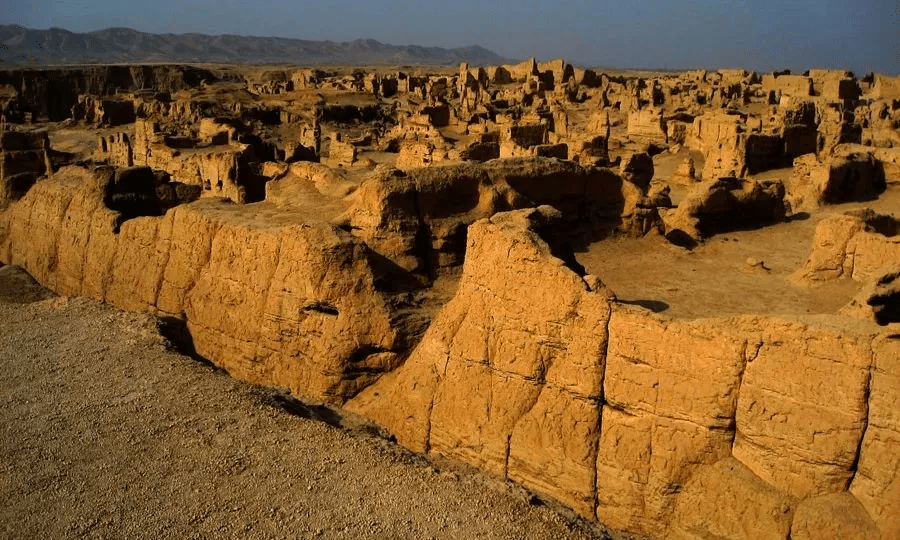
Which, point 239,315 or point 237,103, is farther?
point 237,103

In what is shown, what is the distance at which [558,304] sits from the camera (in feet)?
29.8

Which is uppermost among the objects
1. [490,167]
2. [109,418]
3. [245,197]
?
[490,167]

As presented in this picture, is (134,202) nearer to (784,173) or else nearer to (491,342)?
(491,342)

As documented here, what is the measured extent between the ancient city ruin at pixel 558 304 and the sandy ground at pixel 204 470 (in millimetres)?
776

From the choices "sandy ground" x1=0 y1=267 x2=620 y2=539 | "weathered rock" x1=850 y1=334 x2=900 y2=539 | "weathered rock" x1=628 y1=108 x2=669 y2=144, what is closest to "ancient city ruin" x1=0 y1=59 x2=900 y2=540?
"weathered rock" x1=850 y1=334 x2=900 y2=539

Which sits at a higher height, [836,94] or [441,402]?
[836,94]

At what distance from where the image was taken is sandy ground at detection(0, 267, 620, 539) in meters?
8.24

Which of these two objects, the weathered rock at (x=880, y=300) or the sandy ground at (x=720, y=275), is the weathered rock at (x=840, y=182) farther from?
the weathered rock at (x=880, y=300)

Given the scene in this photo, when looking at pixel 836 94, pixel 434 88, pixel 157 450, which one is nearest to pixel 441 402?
pixel 157 450

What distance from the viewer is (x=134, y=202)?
16750 millimetres

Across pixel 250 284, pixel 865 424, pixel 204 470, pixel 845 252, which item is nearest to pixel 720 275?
pixel 845 252

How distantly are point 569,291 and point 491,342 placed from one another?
1.25 meters

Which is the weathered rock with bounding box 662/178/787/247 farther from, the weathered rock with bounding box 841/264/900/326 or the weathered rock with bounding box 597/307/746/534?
the weathered rock with bounding box 597/307/746/534

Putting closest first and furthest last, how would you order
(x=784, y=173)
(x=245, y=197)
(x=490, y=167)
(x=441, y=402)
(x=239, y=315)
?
(x=441, y=402), (x=239, y=315), (x=490, y=167), (x=245, y=197), (x=784, y=173)
